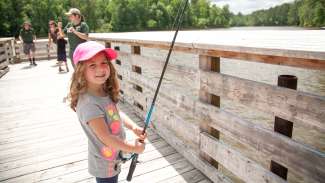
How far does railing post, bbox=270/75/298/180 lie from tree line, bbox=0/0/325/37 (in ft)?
117

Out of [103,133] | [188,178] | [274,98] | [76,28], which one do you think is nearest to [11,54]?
[76,28]

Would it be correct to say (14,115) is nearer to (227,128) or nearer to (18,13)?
(227,128)

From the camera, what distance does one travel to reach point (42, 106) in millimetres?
6891

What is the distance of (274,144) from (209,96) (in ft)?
3.29

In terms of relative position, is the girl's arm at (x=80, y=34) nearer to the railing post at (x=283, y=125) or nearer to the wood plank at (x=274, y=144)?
the wood plank at (x=274, y=144)

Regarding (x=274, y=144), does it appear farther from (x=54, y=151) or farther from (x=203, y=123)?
(x=54, y=151)

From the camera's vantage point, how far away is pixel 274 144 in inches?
88.0

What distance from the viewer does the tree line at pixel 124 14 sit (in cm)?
6788

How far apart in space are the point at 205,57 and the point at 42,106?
5252 millimetres

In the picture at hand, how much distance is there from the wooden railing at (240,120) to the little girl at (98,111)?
1043 mm

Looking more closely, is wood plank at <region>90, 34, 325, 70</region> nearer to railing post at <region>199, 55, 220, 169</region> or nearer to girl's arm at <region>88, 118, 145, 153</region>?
railing post at <region>199, 55, 220, 169</region>

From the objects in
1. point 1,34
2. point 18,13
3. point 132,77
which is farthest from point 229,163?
point 18,13

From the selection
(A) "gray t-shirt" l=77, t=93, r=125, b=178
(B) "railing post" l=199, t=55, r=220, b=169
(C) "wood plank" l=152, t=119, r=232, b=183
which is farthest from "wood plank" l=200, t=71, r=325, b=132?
(A) "gray t-shirt" l=77, t=93, r=125, b=178

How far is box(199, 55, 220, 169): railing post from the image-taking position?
3.00 metres
